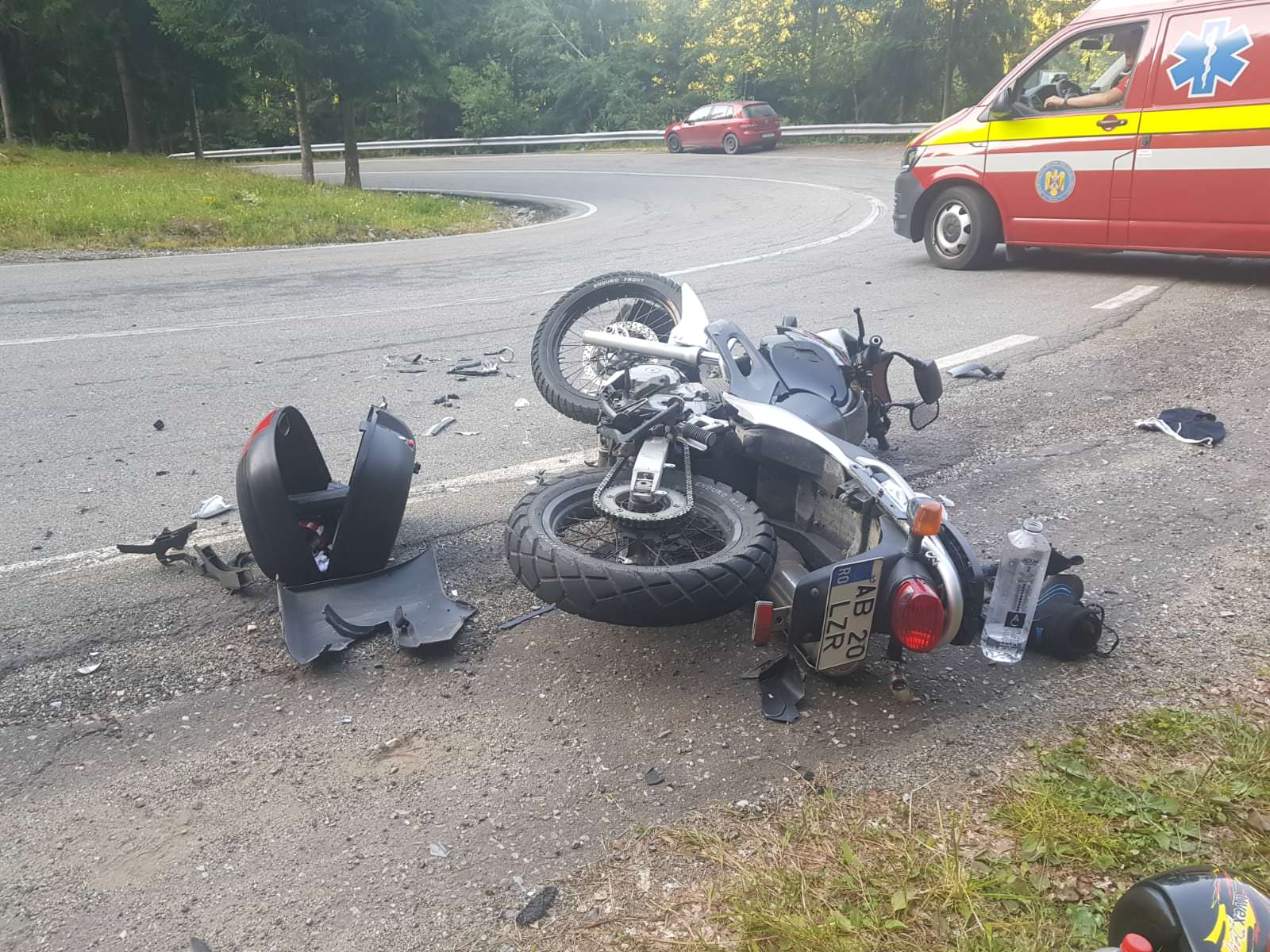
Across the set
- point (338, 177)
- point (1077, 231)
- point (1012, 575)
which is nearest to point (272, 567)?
point (1012, 575)

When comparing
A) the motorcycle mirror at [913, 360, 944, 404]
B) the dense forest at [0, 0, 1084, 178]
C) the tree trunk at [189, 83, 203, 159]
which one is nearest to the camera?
the motorcycle mirror at [913, 360, 944, 404]

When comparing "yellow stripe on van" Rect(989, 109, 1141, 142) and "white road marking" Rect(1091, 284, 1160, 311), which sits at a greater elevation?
"yellow stripe on van" Rect(989, 109, 1141, 142)

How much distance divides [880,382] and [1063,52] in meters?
6.12

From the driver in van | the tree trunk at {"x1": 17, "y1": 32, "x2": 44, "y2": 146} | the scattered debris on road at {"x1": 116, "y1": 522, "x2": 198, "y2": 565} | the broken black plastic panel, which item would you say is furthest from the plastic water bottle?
the tree trunk at {"x1": 17, "y1": 32, "x2": 44, "y2": 146}

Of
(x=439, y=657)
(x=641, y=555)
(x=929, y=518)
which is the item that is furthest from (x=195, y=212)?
(x=929, y=518)

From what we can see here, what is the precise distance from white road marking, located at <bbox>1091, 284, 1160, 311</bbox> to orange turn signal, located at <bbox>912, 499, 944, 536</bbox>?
6021 mm

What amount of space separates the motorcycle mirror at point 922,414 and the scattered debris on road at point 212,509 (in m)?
3.17

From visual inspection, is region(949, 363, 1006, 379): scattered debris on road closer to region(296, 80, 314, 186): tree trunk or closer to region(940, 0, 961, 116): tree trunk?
region(296, 80, 314, 186): tree trunk

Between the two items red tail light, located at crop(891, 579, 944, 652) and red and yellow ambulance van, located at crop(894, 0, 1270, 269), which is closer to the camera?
red tail light, located at crop(891, 579, 944, 652)

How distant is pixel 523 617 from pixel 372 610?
525mm

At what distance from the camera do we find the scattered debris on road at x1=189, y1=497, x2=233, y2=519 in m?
4.26

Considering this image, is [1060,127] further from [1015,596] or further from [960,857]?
[960,857]

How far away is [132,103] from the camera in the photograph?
27969mm

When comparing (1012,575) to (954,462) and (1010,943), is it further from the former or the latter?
(954,462)
